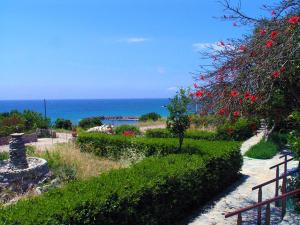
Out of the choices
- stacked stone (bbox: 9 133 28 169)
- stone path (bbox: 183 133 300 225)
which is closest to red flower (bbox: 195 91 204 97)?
stone path (bbox: 183 133 300 225)

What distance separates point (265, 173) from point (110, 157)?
5.70 m

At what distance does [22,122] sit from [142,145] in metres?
15.3

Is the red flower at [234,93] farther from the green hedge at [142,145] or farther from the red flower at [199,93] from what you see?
the green hedge at [142,145]

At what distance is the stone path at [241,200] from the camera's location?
7.78 meters

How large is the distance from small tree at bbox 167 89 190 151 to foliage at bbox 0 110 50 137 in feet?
49.8

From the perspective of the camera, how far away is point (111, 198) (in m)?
5.89

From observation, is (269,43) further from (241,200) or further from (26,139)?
(26,139)

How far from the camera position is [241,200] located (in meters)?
9.19

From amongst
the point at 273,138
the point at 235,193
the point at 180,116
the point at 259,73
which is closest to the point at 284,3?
the point at 259,73

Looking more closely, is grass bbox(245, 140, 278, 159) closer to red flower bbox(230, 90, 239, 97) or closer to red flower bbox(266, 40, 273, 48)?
red flower bbox(230, 90, 239, 97)

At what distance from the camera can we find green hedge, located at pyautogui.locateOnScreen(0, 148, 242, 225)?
16.6ft

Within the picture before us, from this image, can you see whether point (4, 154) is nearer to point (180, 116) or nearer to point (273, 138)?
point (180, 116)

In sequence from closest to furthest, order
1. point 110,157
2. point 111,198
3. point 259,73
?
1. point 259,73
2. point 111,198
3. point 110,157

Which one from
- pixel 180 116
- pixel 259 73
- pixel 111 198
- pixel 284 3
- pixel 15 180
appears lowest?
pixel 15 180
